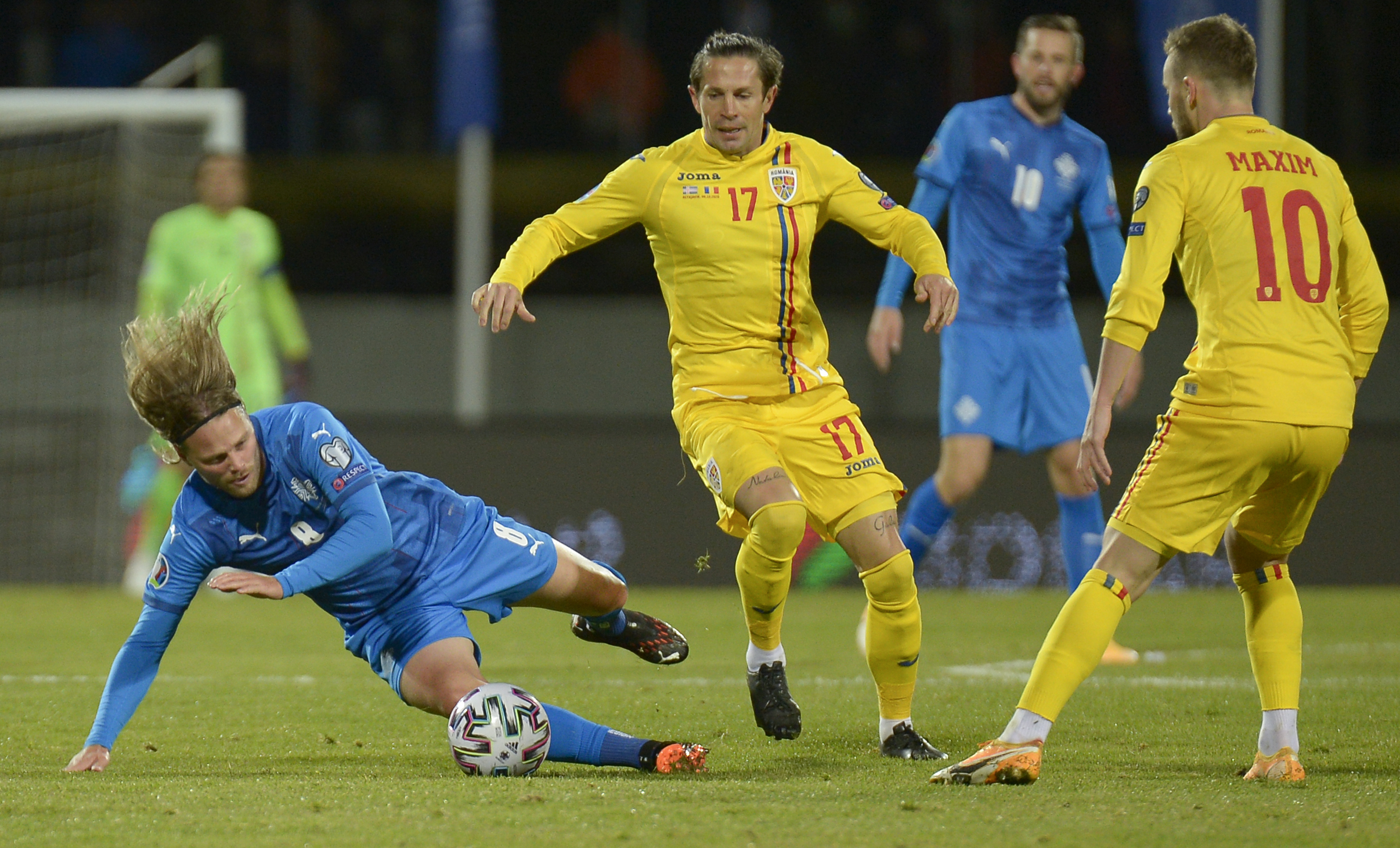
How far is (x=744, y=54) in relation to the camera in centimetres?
466

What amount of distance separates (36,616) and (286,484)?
201 inches

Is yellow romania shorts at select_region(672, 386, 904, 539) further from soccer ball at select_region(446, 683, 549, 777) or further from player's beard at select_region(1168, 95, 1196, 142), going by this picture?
player's beard at select_region(1168, 95, 1196, 142)

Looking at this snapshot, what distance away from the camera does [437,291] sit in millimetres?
13578

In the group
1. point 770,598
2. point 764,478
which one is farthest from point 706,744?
point 764,478

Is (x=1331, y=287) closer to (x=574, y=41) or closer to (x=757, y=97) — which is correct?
(x=757, y=97)

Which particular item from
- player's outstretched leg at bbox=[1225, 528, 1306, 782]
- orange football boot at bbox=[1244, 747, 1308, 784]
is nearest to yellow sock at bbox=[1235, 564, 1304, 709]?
player's outstretched leg at bbox=[1225, 528, 1306, 782]

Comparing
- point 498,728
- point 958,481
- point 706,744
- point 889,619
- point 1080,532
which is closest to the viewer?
point 498,728

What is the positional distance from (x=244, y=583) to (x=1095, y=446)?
1981 mm

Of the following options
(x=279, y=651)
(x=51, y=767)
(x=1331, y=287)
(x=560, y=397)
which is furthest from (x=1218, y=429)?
(x=560, y=397)

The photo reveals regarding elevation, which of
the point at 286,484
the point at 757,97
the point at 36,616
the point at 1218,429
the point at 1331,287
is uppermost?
the point at 757,97

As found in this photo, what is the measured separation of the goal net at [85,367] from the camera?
434 inches

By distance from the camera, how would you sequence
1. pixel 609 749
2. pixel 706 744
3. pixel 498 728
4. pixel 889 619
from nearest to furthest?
pixel 498 728
pixel 609 749
pixel 889 619
pixel 706 744

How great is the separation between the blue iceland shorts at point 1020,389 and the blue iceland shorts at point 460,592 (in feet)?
7.98

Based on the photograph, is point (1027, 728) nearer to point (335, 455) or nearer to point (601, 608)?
point (601, 608)
